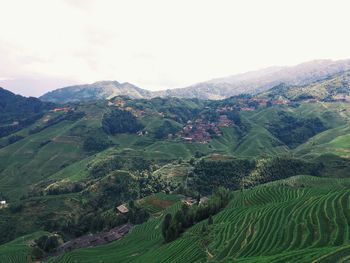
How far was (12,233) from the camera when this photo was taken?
5856 inches

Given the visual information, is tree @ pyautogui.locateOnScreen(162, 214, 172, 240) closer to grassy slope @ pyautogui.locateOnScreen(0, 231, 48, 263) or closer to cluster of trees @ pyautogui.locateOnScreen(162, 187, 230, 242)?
cluster of trees @ pyautogui.locateOnScreen(162, 187, 230, 242)

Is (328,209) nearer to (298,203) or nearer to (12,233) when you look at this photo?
(298,203)

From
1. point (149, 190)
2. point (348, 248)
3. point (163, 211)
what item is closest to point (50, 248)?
point (163, 211)

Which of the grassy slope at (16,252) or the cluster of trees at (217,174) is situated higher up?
the grassy slope at (16,252)

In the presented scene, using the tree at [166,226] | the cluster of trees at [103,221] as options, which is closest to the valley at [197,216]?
the cluster of trees at [103,221]

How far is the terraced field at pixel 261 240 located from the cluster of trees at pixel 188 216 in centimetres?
291

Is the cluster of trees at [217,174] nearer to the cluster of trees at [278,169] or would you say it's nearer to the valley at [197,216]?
the valley at [197,216]

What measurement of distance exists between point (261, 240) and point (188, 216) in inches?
1401

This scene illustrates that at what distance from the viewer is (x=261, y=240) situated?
63.6 meters

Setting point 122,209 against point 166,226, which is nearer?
point 166,226

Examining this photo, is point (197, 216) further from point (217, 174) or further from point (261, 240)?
point (217, 174)

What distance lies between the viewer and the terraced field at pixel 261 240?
5126 centimetres

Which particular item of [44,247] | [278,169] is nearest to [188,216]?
[44,247]

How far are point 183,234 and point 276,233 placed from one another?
2956 cm
